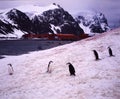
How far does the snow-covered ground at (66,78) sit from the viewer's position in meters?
21.9

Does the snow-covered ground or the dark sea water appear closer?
the snow-covered ground

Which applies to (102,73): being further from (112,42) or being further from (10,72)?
(112,42)

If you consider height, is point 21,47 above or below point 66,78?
above

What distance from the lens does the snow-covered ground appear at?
2186 cm

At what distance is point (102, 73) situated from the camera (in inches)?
1077

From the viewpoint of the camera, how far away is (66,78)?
2709cm

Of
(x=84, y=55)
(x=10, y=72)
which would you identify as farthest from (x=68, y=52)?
(x=10, y=72)

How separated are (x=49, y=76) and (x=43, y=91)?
20.7ft

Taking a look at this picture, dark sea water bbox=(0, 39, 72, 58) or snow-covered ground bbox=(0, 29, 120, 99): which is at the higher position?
dark sea water bbox=(0, 39, 72, 58)

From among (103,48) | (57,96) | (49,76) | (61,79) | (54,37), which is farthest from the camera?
(54,37)

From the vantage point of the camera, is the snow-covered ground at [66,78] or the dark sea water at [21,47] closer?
the snow-covered ground at [66,78]

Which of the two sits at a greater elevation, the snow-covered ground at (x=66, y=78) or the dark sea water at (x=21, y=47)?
the dark sea water at (x=21, y=47)

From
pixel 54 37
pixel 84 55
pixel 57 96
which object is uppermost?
pixel 54 37

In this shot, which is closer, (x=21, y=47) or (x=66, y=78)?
(x=66, y=78)
